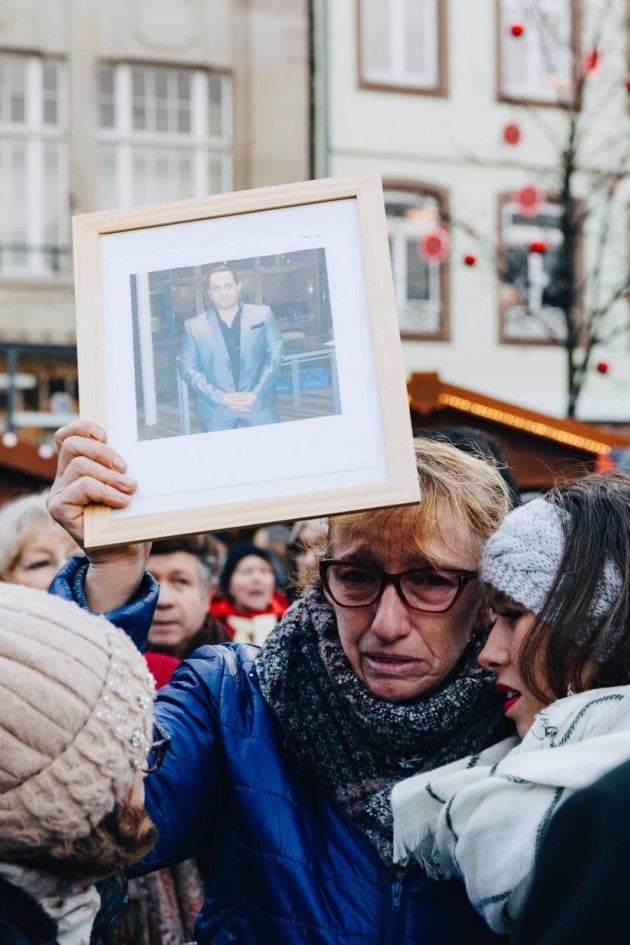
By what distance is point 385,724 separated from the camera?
2.14 meters

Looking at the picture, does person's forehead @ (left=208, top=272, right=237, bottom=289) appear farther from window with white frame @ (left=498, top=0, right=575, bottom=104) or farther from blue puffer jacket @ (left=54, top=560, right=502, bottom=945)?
window with white frame @ (left=498, top=0, right=575, bottom=104)

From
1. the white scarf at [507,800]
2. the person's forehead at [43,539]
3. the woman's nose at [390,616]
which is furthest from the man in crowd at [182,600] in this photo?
the white scarf at [507,800]

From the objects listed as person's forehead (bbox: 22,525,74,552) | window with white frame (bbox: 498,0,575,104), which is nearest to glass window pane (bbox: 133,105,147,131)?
window with white frame (bbox: 498,0,575,104)

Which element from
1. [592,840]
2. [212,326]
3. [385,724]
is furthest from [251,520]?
[592,840]

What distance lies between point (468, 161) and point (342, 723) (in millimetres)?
14875

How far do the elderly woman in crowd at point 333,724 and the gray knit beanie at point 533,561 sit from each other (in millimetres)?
180

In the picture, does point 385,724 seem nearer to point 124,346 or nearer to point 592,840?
point 124,346

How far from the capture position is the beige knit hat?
1624 millimetres

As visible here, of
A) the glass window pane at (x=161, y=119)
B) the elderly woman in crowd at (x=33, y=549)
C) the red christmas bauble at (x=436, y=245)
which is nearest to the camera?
the elderly woman in crowd at (x=33, y=549)

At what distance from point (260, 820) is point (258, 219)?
102cm

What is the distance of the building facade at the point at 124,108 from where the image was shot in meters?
15.5

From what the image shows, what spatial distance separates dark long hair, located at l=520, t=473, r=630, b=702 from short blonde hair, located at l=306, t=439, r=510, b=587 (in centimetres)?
27

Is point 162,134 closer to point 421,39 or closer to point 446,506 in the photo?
point 421,39

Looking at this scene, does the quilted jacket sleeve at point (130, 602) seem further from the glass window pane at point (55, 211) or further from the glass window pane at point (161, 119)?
the glass window pane at point (161, 119)
